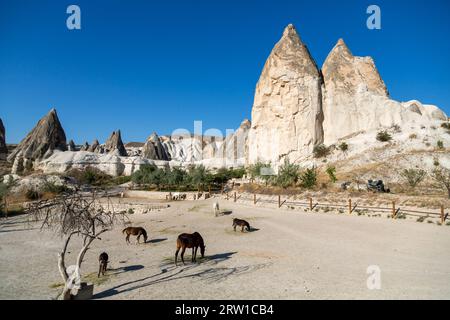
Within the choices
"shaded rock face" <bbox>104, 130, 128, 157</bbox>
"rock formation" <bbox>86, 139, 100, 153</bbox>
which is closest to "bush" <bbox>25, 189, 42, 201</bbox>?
"shaded rock face" <bbox>104, 130, 128, 157</bbox>

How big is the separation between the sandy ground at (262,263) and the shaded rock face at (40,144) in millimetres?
40333

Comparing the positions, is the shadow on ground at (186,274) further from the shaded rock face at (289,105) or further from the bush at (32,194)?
the shaded rock face at (289,105)

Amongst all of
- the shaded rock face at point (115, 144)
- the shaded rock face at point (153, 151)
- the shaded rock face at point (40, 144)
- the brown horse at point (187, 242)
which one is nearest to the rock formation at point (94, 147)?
the shaded rock face at point (115, 144)

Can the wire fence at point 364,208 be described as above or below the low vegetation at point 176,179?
below

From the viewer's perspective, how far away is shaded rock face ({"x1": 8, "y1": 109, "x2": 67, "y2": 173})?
1838 inches

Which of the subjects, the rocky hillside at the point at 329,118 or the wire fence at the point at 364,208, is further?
the rocky hillside at the point at 329,118

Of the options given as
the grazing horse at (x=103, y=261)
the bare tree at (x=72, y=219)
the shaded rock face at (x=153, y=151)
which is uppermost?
the shaded rock face at (x=153, y=151)

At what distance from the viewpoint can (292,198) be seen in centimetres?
2116

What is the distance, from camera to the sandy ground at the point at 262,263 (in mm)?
5465

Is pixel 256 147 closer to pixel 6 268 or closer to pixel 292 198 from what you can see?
pixel 292 198

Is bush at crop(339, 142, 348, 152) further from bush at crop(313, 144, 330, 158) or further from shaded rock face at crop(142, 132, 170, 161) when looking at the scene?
shaded rock face at crop(142, 132, 170, 161)

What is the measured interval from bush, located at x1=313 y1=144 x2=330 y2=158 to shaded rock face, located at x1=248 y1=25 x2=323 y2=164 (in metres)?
0.99

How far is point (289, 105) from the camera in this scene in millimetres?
37812

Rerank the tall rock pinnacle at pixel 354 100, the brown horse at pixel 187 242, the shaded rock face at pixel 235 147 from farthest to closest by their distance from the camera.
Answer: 1. the shaded rock face at pixel 235 147
2. the tall rock pinnacle at pixel 354 100
3. the brown horse at pixel 187 242
